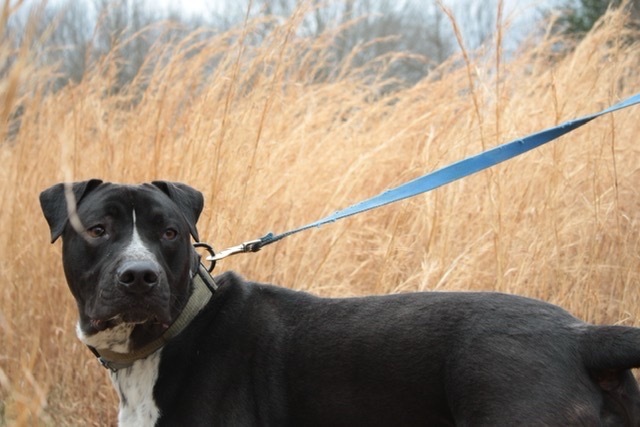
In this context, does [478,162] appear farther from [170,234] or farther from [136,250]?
[136,250]

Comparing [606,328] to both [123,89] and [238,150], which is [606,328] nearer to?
[238,150]

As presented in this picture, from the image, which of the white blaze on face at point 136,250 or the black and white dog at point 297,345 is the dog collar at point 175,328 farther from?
the white blaze on face at point 136,250

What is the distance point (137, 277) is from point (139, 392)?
499 millimetres

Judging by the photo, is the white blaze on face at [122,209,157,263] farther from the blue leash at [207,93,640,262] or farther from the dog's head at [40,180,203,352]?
the blue leash at [207,93,640,262]

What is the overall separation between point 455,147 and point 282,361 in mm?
2253

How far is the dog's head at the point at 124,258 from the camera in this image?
9.41ft

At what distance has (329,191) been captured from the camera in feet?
17.1

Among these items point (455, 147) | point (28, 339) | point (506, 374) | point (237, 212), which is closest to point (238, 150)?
point (237, 212)

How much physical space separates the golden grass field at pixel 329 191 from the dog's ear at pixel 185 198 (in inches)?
36.9

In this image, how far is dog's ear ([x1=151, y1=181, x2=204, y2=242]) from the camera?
3.35m

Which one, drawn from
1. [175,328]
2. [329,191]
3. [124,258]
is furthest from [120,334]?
[329,191]

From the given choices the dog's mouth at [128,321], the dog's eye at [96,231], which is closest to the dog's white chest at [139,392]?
the dog's mouth at [128,321]

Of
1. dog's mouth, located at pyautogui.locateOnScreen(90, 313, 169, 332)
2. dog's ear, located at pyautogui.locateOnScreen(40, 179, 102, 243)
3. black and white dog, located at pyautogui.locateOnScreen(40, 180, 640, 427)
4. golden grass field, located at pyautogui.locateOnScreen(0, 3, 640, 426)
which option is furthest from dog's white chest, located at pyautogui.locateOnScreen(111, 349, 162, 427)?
golden grass field, located at pyautogui.locateOnScreen(0, 3, 640, 426)

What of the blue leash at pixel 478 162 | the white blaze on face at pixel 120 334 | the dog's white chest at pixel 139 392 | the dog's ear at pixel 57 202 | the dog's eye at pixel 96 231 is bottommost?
the dog's white chest at pixel 139 392
